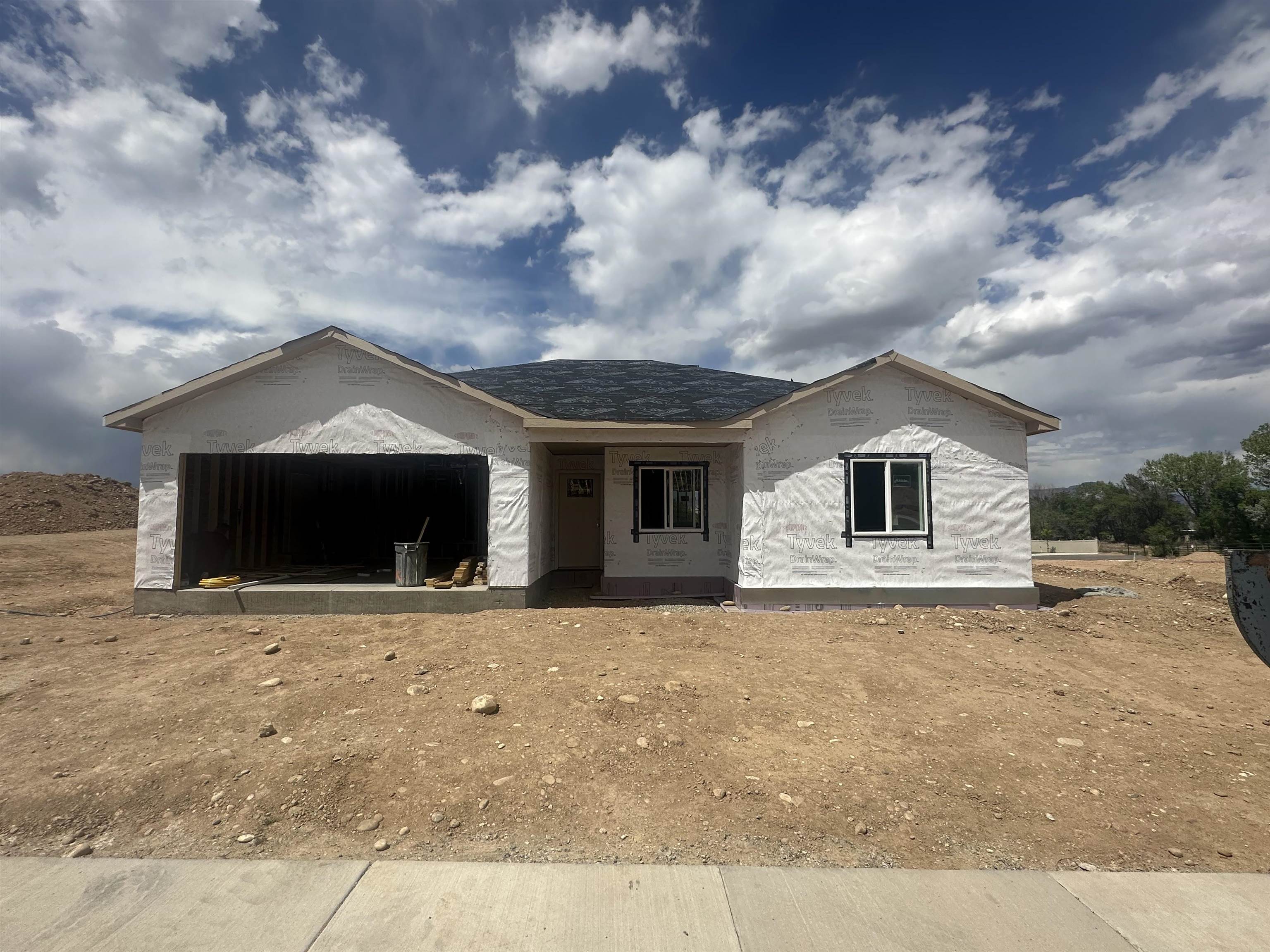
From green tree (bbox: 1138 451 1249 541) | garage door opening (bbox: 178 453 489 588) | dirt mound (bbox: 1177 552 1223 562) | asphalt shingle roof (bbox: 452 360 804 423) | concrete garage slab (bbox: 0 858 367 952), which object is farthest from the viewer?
green tree (bbox: 1138 451 1249 541)

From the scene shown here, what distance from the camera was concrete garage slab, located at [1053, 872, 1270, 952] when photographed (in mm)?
2787

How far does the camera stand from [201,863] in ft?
10.9

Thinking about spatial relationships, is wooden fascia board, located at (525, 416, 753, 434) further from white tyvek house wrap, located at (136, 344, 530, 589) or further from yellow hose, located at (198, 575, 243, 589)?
yellow hose, located at (198, 575, 243, 589)

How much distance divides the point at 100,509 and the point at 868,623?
33.9 m

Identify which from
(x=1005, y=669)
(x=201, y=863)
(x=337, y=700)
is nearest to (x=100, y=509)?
(x=337, y=700)

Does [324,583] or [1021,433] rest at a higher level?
[1021,433]

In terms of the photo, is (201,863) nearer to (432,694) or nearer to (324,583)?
(432,694)

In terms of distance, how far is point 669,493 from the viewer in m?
11.7

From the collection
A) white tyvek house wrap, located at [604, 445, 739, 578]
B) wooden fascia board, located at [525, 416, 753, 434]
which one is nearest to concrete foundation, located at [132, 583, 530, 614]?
white tyvek house wrap, located at [604, 445, 739, 578]

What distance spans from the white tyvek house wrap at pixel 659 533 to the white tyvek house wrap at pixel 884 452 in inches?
50.6

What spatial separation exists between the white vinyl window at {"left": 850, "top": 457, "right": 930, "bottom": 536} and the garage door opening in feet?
21.4

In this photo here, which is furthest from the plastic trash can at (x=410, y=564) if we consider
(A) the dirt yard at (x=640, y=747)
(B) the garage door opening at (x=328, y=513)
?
(A) the dirt yard at (x=640, y=747)

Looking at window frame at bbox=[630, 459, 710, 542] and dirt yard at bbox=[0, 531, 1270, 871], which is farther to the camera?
window frame at bbox=[630, 459, 710, 542]

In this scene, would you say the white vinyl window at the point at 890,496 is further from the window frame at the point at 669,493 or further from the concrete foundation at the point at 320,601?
the concrete foundation at the point at 320,601
